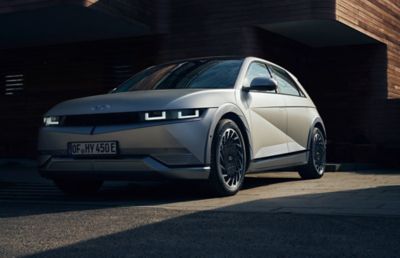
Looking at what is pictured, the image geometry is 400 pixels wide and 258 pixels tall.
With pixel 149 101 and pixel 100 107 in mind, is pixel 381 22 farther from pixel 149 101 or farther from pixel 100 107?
pixel 100 107

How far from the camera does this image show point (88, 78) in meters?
13.7

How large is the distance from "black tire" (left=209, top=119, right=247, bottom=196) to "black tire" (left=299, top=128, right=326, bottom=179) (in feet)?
5.86

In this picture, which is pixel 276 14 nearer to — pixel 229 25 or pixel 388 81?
pixel 229 25

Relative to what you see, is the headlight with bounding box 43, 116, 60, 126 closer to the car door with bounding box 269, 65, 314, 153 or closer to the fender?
the fender

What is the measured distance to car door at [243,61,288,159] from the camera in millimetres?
6547

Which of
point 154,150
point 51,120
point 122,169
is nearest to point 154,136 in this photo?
point 154,150

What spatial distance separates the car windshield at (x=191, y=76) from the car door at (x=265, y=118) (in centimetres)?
21

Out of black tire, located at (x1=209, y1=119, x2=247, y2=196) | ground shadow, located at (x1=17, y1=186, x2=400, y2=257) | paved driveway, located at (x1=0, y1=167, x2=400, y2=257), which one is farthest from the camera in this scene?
black tire, located at (x1=209, y1=119, x2=247, y2=196)

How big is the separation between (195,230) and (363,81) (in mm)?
9806

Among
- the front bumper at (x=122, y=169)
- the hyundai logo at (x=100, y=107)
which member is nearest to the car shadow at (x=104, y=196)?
the front bumper at (x=122, y=169)

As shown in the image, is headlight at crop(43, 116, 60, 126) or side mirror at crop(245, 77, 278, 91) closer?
headlight at crop(43, 116, 60, 126)

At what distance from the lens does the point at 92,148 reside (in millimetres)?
5777

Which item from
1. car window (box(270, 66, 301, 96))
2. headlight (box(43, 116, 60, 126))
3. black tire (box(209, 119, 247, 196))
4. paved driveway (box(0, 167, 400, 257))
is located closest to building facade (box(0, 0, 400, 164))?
car window (box(270, 66, 301, 96))

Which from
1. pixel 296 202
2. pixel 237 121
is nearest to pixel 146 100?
pixel 237 121
